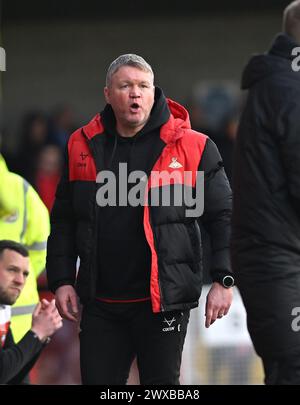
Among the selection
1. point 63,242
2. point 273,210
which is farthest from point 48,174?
point 273,210

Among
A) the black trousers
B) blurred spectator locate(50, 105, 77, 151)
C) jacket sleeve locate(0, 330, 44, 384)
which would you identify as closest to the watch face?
the black trousers

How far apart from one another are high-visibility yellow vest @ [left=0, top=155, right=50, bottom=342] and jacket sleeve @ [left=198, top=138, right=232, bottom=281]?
1.29 meters

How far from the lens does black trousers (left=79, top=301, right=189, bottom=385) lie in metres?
5.14

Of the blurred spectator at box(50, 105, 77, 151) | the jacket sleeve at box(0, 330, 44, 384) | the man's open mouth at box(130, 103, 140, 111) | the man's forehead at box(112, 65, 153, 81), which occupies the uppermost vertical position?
the man's forehead at box(112, 65, 153, 81)

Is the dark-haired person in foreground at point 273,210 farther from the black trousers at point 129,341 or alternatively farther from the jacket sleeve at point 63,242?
the jacket sleeve at point 63,242

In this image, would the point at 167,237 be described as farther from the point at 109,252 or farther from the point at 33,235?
the point at 33,235

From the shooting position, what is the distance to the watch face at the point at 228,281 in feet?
16.9

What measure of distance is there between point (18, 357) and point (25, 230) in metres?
1.07

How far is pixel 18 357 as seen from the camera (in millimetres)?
5609

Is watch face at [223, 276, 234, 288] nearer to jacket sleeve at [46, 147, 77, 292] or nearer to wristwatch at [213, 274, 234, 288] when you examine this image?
wristwatch at [213, 274, 234, 288]

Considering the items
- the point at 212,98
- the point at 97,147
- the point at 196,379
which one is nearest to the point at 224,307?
the point at 97,147

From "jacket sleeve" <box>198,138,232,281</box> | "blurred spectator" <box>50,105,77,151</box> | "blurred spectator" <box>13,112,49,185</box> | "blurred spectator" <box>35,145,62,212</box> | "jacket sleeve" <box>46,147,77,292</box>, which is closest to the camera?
"jacket sleeve" <box>198,138,232,281</box>

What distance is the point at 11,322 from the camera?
6242mm

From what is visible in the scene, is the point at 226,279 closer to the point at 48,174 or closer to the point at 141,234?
the point at 141,234
